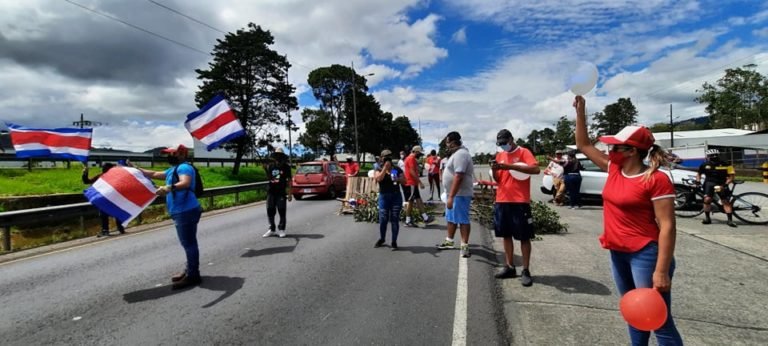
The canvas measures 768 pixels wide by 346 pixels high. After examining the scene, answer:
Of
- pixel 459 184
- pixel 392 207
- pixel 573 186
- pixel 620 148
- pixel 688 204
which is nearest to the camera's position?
pixel 620 148

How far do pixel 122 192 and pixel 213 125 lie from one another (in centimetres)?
181

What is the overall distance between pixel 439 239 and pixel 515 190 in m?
2.98

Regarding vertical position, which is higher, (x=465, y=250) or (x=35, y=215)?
(x=35, y=215)

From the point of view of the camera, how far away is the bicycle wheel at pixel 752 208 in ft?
26.7

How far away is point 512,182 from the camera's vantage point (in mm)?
4898

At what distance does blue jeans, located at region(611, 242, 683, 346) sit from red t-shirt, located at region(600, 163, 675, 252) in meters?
0.06

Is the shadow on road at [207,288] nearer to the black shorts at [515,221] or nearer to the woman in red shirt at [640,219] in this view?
the black shorts at [515,221]

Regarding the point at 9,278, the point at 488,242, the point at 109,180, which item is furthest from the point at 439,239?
the point at 9,278

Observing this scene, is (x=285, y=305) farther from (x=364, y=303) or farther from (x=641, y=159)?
(x=641, y=159)

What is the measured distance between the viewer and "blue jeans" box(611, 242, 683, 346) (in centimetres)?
242

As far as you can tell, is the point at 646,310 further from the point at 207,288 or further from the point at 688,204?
the point at 688,204

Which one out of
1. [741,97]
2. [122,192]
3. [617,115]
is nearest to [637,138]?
[122,192]

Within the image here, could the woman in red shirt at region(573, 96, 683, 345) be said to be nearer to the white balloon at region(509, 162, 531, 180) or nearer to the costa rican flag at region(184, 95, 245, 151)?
the white balloon at region(509, 162, 531, 180)

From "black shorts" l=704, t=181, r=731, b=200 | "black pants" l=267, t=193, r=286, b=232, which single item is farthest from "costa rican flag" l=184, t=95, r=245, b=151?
"black shorts" l=704, t=181, r=731, b=200
